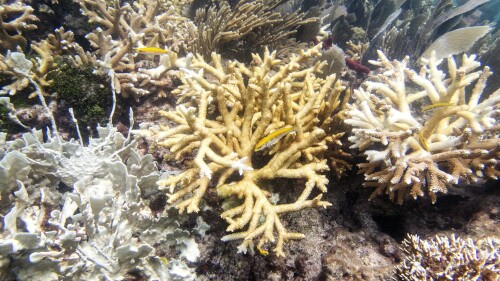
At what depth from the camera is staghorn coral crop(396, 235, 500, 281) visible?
1908 mm

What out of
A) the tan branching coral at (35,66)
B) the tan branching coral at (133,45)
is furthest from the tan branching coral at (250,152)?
the tan branching coral at (35,66)

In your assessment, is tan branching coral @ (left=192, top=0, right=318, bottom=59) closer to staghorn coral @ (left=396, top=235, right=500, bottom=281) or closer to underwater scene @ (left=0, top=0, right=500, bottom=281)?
underwater scene @ (left=0, top=0, right=500, bottom=281)

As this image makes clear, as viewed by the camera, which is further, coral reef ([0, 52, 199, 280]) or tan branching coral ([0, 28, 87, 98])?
tan branching coral ([0, 28, 87, 98])

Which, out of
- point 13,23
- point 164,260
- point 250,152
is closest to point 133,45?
point 13,23

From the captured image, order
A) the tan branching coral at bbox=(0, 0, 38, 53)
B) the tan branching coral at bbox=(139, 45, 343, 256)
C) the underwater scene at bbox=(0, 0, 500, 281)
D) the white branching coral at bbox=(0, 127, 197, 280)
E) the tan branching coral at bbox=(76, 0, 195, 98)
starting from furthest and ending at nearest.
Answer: the tan branching coral at bbox=(0, 0, 38, 53)
the tan branching coral at bbox=(76, 0, 195, 98)
the tan branching coral at bbox=(139, 45, 343, 256)
the underwater scene at bbox=(0, 0, 500, 281)
the white branching coral at bbox=(0, 127, 197, 280)

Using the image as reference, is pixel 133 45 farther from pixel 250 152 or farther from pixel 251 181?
pixel 251 181

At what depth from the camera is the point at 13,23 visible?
11.8 feet

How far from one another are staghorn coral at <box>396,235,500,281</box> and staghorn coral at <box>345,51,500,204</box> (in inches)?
15.2

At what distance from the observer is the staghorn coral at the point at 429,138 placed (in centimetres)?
220

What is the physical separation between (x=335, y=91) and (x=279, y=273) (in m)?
1.68

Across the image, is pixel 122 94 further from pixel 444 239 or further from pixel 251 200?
pixel 444 239

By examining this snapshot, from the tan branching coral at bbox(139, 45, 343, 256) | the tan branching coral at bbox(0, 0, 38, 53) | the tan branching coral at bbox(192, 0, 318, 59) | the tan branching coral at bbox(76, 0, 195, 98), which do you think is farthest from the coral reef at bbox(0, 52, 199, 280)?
the tan branching coral at bbox(192, 0, 318, 59)

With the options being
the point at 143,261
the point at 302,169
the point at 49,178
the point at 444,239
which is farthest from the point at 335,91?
the point at 49,178

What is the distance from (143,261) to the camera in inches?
87.4
